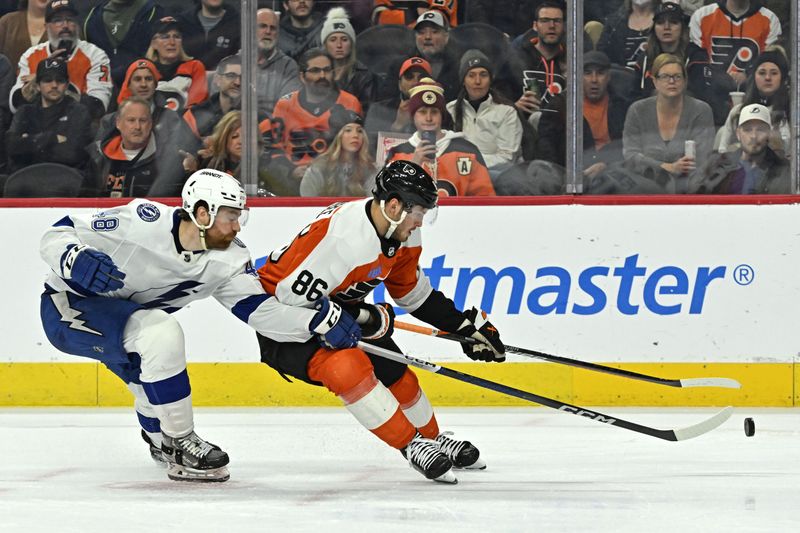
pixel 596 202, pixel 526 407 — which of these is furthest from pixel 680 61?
pixel 526 407

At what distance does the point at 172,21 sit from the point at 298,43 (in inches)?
23.6

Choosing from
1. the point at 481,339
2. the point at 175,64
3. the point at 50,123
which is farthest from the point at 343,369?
the point at 50,123

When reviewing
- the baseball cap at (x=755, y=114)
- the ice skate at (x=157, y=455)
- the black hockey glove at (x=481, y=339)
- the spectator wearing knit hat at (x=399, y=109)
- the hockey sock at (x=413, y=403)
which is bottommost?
the ice skate at (x=157, y=455)

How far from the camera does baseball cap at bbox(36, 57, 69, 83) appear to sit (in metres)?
6.10

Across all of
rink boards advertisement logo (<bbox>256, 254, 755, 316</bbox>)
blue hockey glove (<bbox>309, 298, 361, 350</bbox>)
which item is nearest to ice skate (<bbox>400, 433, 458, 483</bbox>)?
blue hockey glove (<bbox>309, 298, 361, 350</bbox>)

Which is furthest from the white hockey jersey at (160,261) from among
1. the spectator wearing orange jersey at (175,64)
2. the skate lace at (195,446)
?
the spectator wearing orange jersey at (175,64)

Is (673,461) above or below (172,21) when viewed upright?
below

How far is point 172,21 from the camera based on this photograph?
6.10m

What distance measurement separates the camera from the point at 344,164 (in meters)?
6.08

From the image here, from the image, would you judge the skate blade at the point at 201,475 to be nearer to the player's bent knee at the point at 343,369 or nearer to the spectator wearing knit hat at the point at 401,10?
the player's bent knee at the point at 343,369

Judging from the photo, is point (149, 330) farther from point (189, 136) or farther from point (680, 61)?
point (680, 61)

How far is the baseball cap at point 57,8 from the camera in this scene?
6.10m

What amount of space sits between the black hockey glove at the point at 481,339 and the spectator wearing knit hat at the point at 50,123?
2.69 meters

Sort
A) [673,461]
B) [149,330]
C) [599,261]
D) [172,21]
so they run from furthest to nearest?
[172,21]
[599,261]
[673,461]
[149,330]
